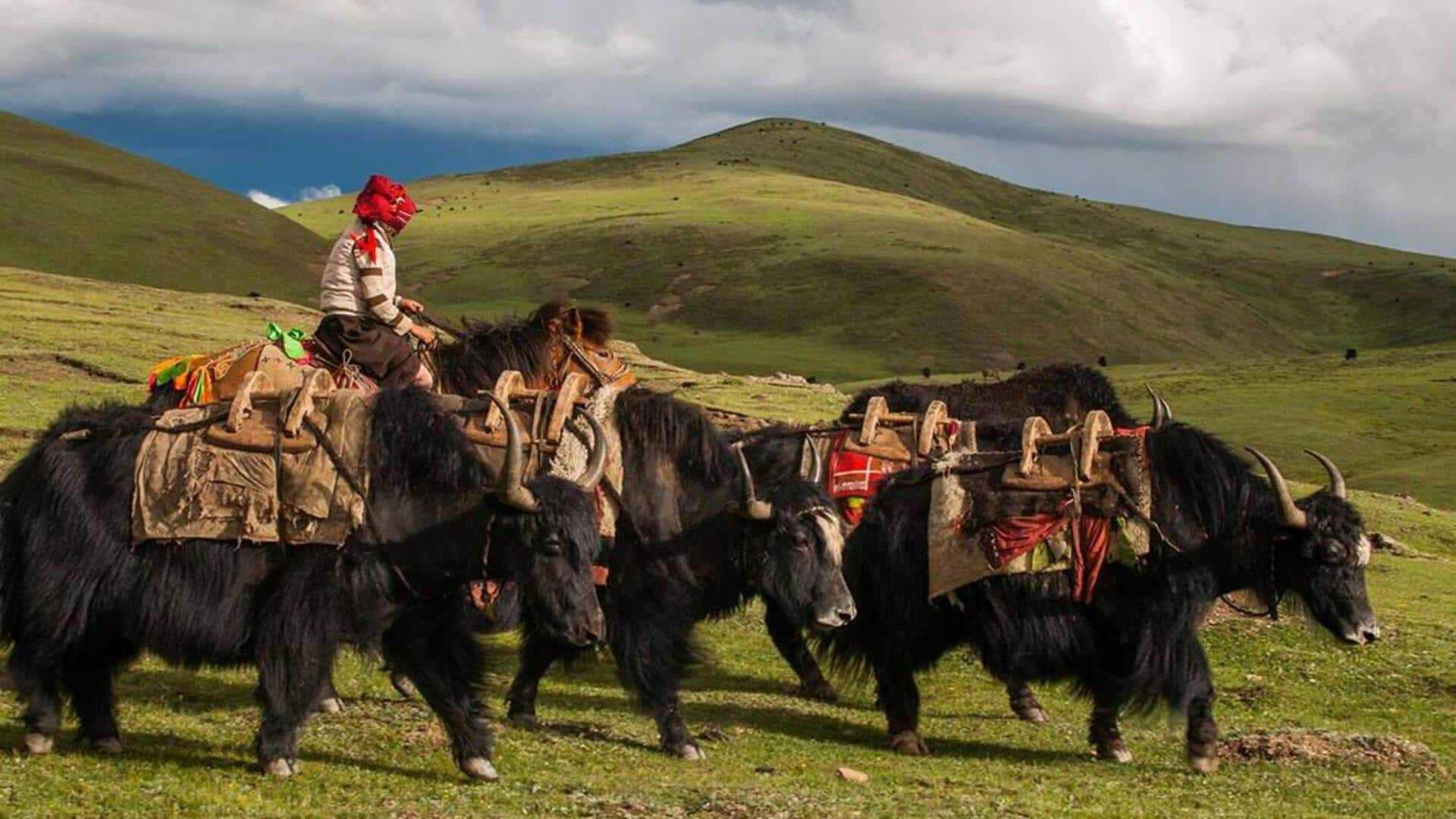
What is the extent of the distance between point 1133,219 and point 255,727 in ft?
525

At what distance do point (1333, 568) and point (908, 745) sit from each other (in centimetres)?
264

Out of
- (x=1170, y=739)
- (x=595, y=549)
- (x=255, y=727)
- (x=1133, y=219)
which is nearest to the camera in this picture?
(x=595, y=549)

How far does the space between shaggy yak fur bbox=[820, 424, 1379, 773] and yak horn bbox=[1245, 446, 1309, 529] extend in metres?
0.05

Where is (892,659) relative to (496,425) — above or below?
below

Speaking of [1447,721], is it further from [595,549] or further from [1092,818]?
[595,549]

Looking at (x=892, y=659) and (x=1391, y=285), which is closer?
(x=892, y=659)

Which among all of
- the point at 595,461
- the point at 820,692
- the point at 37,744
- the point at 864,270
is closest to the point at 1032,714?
the point at 820,692

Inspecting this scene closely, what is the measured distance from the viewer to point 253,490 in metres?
7.60

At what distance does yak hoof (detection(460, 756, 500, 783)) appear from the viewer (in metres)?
7.65

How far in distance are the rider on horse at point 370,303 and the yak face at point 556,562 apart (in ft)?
10.0

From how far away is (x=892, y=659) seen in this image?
9.64 meters

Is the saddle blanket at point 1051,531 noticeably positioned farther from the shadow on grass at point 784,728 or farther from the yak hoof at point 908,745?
the shadow on grass at point 784,728

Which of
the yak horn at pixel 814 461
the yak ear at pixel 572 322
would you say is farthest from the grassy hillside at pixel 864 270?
the yak horn at pixel 814 461

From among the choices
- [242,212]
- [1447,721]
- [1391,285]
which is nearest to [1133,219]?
[1391,285]
